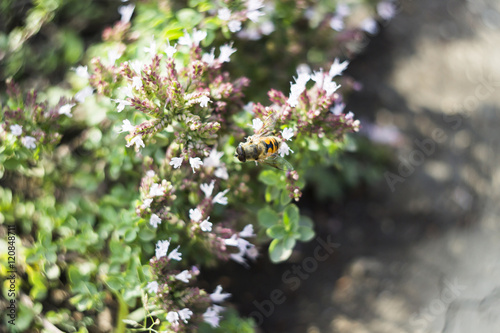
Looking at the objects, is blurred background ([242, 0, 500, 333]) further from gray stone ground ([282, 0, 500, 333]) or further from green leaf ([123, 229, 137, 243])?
green leaf ([123, 229, 137, 243])

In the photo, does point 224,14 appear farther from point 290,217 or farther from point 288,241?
point 288,241

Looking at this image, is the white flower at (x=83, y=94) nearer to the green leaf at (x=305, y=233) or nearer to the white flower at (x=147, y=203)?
the white flower at (x=147, y=203)

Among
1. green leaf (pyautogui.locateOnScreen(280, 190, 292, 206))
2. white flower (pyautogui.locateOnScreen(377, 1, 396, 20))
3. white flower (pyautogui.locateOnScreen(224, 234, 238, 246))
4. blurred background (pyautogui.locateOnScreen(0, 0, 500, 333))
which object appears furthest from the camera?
white flower (pyautogui.locateOnScreen(377, 1, 396, 20))

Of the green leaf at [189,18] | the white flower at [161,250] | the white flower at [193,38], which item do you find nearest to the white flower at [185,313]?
the white flower at [161,250]

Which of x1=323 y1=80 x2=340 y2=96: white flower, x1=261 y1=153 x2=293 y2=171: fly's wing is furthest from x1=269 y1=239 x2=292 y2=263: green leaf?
x1=323 y1=80 x2=340 y2=96: white flower

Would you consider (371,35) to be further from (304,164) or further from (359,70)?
(304,164)
